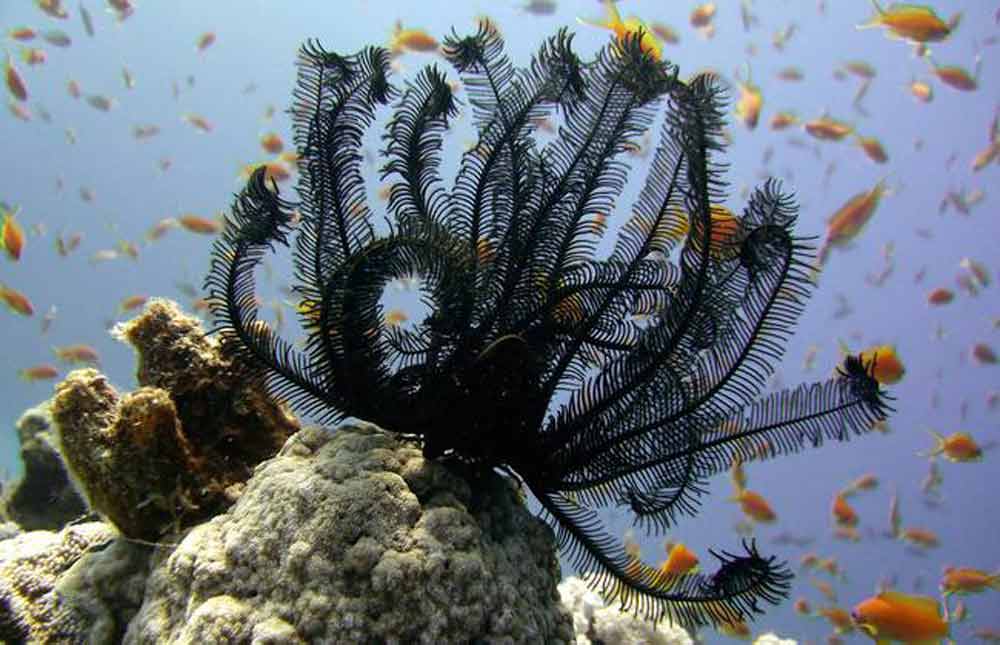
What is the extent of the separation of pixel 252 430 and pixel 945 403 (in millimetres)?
86473

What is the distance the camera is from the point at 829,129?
Result: 12.0 meters

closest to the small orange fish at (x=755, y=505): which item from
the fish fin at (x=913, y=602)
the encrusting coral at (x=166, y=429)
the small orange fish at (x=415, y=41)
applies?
the fish fin at (x=913, y=602)

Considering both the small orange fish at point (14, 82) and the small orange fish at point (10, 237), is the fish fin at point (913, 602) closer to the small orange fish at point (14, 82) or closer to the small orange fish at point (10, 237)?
the small orange fish at point (10, 237)

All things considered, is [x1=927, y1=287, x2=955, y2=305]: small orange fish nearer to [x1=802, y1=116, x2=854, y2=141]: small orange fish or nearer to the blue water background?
[x1=802, y1=116, x2=854, y2=141]: small orange fish

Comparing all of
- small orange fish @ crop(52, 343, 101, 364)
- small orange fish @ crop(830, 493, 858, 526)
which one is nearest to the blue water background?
small orange fish @ crop(52, 343, 101, 364)

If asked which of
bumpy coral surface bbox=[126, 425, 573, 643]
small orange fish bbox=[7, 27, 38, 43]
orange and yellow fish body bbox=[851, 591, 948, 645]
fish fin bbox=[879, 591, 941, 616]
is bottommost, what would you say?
bumpy coral surface bbox=[126, 425, 573, 643]

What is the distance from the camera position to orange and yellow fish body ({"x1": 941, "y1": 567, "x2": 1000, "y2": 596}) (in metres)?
8.63

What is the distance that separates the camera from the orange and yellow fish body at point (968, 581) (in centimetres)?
863

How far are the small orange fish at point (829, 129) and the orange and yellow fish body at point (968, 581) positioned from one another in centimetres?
727

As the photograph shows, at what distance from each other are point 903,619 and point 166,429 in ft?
22.8

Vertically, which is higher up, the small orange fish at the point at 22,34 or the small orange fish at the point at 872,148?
the small orange fish at the point at 872,148

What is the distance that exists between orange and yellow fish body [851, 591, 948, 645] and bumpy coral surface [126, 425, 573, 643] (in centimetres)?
518

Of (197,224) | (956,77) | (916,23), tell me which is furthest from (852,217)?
(197,224)

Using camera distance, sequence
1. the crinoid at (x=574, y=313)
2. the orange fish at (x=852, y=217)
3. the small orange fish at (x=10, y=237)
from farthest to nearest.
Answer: the orange fish at (x=852, y=217)
the small orange fish at (x=10, y=237)
the crinoid at (x=574, y=313)
